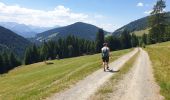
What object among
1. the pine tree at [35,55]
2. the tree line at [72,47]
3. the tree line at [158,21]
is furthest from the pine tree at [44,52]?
the tree line at [158,21]

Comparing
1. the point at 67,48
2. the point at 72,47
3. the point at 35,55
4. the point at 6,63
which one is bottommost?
the point at 6,63

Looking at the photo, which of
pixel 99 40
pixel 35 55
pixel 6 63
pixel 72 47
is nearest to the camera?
pixel 6 63

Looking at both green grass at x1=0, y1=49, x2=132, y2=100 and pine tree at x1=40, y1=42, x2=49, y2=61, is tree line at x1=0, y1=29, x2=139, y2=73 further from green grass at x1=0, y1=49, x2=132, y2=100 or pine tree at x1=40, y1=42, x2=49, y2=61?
green grass at x1=0, y1=49, x2=132, y2=100

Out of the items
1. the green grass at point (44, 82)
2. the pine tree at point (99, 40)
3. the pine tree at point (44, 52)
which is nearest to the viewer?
the green grass at point (44, 82)

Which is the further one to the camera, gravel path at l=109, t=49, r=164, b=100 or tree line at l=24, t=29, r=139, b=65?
tree line at l=24, t=29, r=139, b=65

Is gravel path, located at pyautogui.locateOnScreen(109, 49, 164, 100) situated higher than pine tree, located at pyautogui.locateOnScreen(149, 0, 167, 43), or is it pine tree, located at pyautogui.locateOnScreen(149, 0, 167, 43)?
pine tree, located at pyautogui.locateOnScreen(149, 0, 167, 43)

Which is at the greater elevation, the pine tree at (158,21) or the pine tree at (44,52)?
the pine tree at (158,21)

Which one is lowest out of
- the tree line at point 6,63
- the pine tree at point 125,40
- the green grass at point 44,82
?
the tree line at point 6,63

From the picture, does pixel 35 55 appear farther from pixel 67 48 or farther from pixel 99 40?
pixel 99 40

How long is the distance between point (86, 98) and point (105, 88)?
340cm

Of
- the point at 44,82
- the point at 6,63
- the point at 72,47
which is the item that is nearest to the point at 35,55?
the point at 6,63

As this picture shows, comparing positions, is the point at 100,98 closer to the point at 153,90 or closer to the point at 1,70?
the point at 153,90

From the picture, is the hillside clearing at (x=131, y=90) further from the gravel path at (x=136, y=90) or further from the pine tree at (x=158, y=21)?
the pine tree at (x=158, y=21)

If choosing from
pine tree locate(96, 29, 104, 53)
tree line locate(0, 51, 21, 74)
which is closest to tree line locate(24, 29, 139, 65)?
pine tree locate(96, 29, 104, 53)
